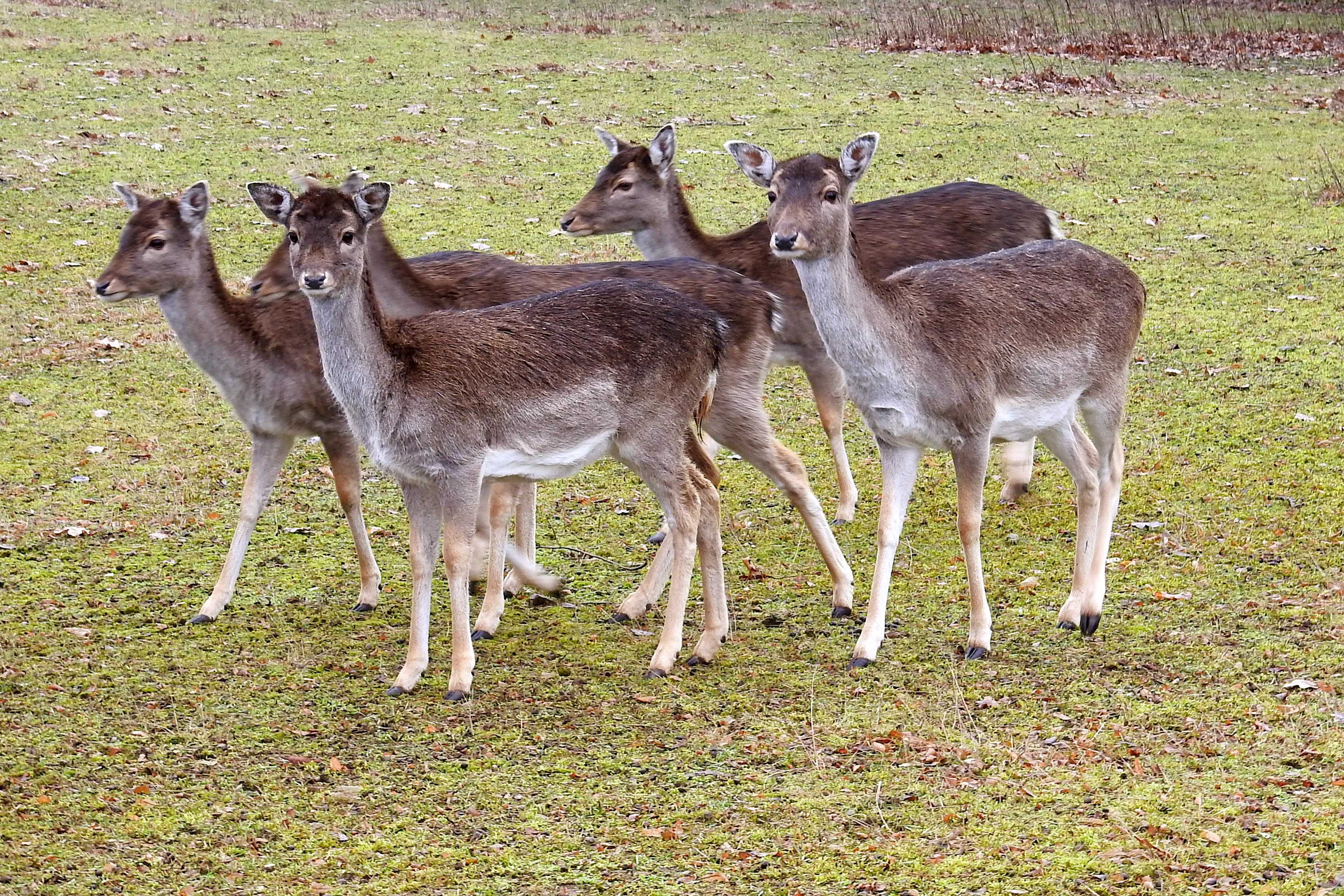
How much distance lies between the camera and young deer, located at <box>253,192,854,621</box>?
25.0 ft

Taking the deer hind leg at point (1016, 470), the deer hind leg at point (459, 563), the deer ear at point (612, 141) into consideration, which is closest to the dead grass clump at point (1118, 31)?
the deer ear at point (612, 141)

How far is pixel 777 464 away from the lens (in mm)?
7684

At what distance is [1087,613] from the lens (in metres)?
7.07

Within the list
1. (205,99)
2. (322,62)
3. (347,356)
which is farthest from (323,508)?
(322,62)

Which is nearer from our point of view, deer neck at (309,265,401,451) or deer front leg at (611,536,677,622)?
deer neck at (309,265,401,451)

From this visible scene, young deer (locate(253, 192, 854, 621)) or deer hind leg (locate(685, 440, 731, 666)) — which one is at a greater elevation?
young deer (locate(253, 192, 854, 621))

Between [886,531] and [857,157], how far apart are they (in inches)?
69.0

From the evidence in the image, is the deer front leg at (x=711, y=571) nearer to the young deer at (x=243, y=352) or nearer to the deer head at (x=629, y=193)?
the young deer at (x=243, y=352)

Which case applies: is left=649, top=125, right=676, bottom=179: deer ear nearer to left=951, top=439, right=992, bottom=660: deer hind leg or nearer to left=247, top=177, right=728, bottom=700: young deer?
left=247, top=177, right=728, bottom=700: young deer

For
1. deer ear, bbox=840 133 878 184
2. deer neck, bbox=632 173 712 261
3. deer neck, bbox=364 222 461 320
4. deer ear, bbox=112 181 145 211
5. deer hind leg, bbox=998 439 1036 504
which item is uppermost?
deer ear, bbox=840 133 878 184

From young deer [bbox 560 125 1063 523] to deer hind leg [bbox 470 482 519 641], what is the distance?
7.58 feet

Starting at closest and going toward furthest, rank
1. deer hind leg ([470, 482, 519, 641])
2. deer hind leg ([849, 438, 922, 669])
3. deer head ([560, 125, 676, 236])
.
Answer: deer hind leg ([849, 438, 922, 669])
deer hind leg ([470, 482, 519, 641])
deer head ([560, 125, 676, 236])

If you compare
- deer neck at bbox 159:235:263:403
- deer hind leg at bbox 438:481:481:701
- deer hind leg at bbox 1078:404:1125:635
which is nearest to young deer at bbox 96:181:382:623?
deer neck at bbox 159:235:263:403

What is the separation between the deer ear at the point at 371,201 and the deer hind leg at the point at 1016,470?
4096 millimetres
